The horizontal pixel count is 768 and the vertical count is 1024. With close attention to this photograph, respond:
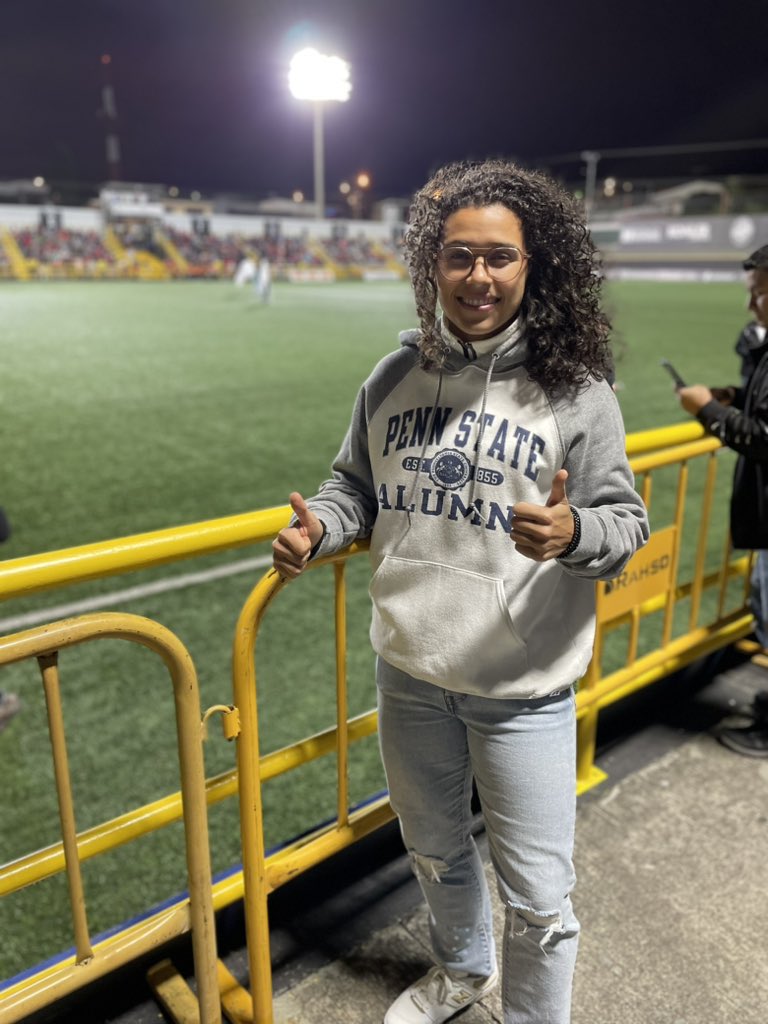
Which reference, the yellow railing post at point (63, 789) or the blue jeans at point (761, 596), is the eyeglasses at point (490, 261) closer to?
the yellow railing post at point (63, 789)

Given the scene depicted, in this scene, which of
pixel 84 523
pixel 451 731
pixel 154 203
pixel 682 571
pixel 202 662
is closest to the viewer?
pixel 451 731

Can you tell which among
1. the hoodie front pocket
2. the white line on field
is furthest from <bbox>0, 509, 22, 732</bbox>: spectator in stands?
the hoodie front pocket

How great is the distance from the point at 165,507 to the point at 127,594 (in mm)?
1807

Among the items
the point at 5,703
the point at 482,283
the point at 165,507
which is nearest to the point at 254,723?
the point at 482,283

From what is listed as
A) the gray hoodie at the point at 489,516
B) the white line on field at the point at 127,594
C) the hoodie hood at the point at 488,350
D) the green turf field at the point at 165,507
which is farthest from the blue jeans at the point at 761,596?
the white line on field at the point at 127,594

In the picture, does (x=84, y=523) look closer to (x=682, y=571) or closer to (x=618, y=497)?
(x=682, y=571)

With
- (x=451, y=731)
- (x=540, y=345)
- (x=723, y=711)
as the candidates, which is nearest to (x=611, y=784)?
(x=723, y=711)

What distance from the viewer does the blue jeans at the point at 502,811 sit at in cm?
161

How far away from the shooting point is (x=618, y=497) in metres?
1.54

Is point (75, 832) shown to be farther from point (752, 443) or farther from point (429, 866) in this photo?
point (752, 443)

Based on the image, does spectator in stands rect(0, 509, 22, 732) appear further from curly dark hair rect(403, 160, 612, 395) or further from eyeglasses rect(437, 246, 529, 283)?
eyeglasses rect(437, 246, 529, 283)

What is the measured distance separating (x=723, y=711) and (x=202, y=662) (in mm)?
2447

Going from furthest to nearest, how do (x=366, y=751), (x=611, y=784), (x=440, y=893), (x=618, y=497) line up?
(x=366, y=751) < (x=611, y=784) < (x=440, y=893) < (x=618, y=497)

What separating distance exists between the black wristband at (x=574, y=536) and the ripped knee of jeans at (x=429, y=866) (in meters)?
0.85
